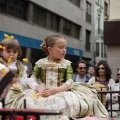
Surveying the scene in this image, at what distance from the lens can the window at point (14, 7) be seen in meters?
24.9

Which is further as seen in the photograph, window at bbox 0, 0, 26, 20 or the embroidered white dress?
window at bbox 0, 0, 26, 20

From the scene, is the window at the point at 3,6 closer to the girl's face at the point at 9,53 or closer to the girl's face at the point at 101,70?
the girl's face at the point at 101,70

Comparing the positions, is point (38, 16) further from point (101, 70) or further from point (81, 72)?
point (101, 70)

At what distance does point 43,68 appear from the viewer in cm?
456

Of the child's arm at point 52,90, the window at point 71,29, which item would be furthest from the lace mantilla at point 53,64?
the window at point 71,29

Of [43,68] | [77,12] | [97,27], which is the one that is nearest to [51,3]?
[77,12]

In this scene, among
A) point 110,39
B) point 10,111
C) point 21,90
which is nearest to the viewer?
point 10,111

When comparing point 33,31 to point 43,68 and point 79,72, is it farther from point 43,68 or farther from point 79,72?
point 43,68


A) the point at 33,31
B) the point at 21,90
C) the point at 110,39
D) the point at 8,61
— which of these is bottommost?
the point at 21,90

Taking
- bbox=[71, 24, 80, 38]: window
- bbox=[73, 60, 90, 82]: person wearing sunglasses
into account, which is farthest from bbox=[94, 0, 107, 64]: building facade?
bbox=[73, 60, 90, 82]: person wearing sunglasses

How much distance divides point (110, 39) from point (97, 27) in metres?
41.1

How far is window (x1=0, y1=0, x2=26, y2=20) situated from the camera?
24.9 metres

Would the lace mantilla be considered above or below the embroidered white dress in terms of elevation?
above

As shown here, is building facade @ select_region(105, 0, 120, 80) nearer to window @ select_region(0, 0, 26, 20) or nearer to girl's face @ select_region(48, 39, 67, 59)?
girl's face @ select_region(48, 39, 67, 59)
